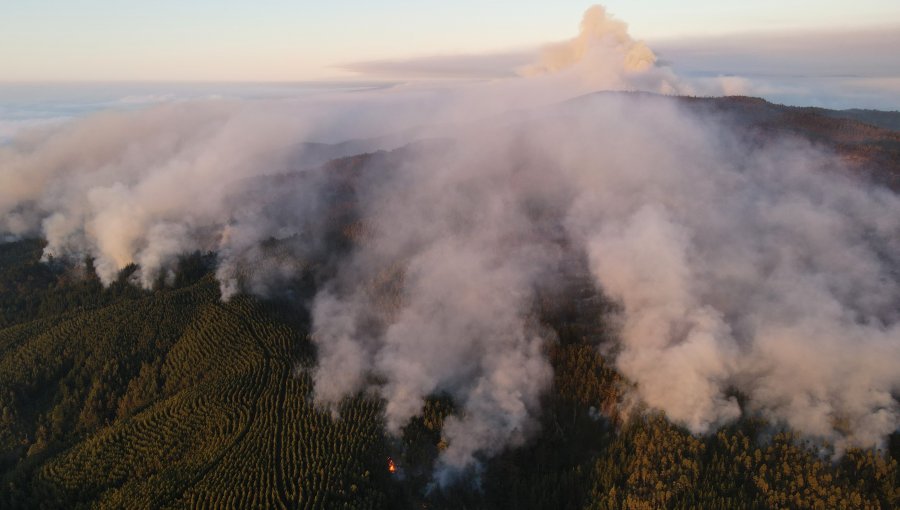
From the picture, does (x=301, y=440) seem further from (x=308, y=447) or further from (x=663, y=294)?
(x=663, y=294)

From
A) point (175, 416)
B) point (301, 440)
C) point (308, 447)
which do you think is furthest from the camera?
point (175, 416)

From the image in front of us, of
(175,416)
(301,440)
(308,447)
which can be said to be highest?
(301,440)

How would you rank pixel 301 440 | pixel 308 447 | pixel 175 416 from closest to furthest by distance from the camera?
pixel 308 447 → pixel 301 440 → pixel 175 416

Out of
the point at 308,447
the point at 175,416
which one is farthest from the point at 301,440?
the point at 175,416

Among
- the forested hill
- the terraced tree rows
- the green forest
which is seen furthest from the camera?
the terraced tree rows

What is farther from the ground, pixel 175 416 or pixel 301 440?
pixel 301 440

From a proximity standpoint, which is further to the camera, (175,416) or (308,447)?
(175,416)
